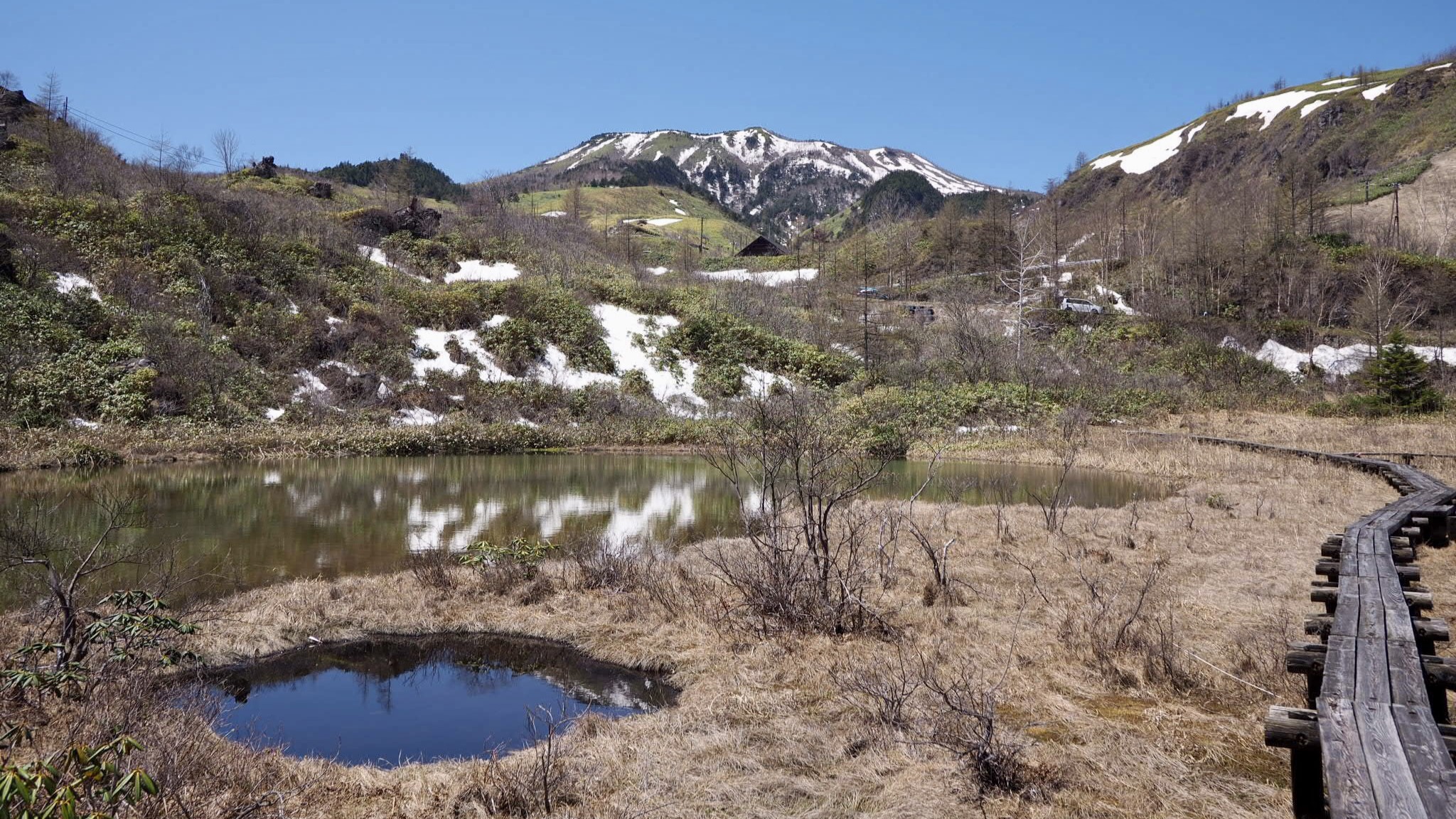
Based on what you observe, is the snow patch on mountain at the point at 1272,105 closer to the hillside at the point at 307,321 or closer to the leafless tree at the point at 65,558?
the hillside at the point at 307,321

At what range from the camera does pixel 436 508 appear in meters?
15.5

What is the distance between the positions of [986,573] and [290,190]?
5081 cm

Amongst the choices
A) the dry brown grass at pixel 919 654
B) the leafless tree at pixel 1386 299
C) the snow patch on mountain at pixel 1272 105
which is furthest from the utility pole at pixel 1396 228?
the dry brown grass at pixel 919 654

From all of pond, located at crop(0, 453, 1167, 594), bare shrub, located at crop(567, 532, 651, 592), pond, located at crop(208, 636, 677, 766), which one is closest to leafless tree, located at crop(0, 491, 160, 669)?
pond, located at crop(0, 453, 1167, 594)

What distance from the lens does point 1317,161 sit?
72250mm

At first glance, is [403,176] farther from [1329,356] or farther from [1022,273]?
[1329,356]

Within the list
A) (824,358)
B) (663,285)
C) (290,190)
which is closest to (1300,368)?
(824,358)

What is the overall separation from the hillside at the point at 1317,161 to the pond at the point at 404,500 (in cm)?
4635

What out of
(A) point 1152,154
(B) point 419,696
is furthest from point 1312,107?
(B) point 419,696

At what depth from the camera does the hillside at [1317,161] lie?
54.5m

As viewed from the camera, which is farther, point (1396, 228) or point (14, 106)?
point (1396, 228)

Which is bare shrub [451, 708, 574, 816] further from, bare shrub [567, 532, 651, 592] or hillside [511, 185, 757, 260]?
hillside [511, 185, 757, 260]

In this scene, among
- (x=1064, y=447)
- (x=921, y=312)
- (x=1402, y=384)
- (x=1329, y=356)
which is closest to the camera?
(x=1064, y=447)

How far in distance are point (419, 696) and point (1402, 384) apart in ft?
110
